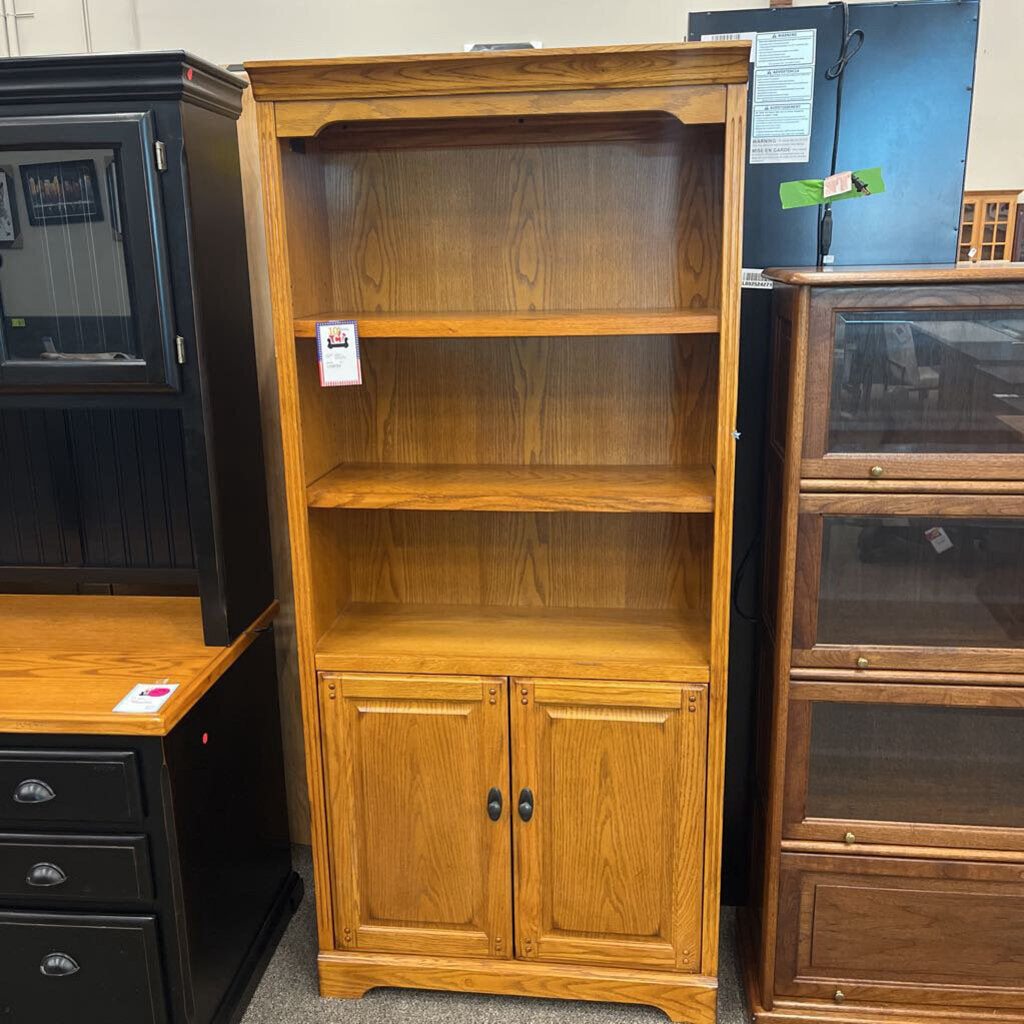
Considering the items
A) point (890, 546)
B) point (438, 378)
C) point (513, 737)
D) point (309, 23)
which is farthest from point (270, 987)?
point (309, 23)

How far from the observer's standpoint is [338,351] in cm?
177

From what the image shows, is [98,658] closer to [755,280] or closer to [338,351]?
[338,351]

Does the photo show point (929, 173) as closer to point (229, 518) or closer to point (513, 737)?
point (513, 737)

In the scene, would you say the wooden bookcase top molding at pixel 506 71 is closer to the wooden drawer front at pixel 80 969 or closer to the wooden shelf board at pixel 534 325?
the wooden shelf board at pixel 534 325

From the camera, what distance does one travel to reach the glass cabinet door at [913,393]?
1631 millimetres

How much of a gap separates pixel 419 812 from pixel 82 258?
4.27 ft

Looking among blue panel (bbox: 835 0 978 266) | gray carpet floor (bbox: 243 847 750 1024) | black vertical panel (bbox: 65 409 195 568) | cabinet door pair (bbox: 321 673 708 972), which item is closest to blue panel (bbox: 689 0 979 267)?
blue panel (bbox: 835 0 978 266)

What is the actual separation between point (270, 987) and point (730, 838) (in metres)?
1.14

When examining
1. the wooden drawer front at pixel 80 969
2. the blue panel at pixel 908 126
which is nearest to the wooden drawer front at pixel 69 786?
the wooden drawer front at pixel 80 969

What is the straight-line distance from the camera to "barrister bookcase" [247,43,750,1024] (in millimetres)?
1852

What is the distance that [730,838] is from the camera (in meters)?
2.26

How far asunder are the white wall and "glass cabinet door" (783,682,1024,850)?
1451mm

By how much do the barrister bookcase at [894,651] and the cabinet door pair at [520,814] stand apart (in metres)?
0.21

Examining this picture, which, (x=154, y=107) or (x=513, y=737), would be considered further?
(x=513, y=737)
